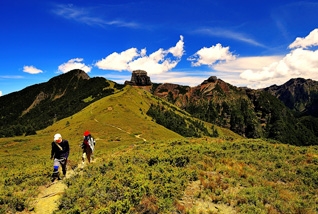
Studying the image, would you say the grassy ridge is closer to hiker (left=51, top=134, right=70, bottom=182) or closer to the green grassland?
the green grassland

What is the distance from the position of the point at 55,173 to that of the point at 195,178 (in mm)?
9603

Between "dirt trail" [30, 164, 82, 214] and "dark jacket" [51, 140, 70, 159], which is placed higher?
"dark jacket" [51, 140, 70, 159]

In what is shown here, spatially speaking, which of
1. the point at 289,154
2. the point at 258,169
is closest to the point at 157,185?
the point at 258,169

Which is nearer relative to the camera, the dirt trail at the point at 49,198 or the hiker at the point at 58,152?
the dirt trail at the point at 49,198

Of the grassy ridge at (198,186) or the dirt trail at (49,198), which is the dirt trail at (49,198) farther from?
the grassy ridge at (198,186)

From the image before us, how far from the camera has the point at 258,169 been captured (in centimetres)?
1973

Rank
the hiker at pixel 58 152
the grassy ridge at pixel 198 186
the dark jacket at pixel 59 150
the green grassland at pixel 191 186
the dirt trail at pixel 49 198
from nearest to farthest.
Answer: the grassy ridge at pixel 198 186
the green grassland at pixel 191 186
the dirt trail at pixel 49 198
the hiker at pixel 58 152
the dark jacket at pixel 59 150

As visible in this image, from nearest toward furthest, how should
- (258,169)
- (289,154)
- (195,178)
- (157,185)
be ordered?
1. (157,185)
2. (195,178)
3. (258,169)
4. (289,154)

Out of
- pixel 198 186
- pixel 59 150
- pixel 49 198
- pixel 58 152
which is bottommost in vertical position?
pixel 49 198

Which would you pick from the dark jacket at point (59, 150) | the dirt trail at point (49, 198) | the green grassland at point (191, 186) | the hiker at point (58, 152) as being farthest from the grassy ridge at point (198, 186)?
the dark jacket at point (59, 150)

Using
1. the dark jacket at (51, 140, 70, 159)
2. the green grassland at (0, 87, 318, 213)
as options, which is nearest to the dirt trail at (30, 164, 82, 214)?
the green grassland at (0, 87, 318, 213)

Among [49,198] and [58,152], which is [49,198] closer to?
[49,198]

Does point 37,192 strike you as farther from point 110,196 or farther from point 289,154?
point 289,154

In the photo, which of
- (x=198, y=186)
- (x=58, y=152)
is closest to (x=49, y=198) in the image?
(x=58, y=152)
